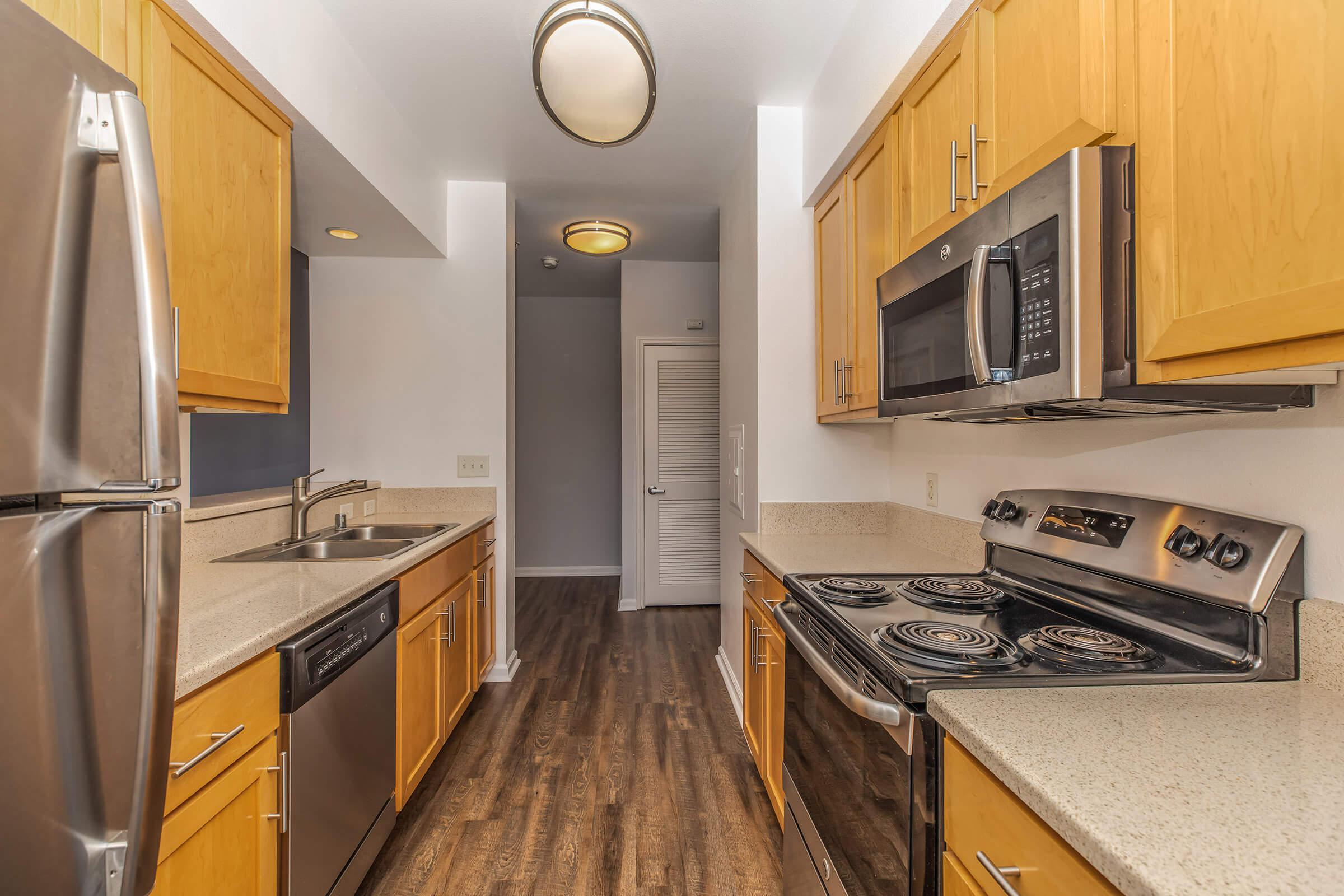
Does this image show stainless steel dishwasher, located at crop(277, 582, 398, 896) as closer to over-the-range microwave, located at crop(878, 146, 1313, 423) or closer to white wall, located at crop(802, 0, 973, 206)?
over-the-range microwave, located at crop(878, 146, 1313, 423)

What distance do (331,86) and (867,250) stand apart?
1.74m

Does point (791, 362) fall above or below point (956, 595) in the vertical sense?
above

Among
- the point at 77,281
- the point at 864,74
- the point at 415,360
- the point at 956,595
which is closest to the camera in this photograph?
the point at 77,281

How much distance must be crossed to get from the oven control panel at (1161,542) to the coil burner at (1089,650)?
0.13 meters

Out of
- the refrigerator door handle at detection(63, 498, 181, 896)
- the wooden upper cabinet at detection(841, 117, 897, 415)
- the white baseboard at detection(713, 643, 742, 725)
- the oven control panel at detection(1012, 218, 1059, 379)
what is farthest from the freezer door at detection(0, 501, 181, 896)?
the white baseboard at detection(713, 643, 742, 725)

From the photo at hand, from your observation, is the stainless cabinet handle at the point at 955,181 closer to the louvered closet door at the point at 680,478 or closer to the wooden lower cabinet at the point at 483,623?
the wooden lower cabinet at the point at 483,623

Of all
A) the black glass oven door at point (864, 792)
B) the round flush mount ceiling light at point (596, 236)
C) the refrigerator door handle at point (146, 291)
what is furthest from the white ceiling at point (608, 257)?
the refrigerator door handle at point (146, 291)

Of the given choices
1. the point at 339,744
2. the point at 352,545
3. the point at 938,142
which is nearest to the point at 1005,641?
the point at 938,142

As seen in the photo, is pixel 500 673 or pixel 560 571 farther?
pixel 560 571

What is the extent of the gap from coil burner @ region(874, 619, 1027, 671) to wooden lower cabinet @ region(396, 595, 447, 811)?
1461 millimetres

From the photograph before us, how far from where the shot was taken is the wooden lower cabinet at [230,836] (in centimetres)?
102

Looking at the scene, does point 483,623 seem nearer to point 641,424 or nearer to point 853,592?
point 853,592

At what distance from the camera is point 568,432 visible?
A: 5.70m

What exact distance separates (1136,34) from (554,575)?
5.29 m
